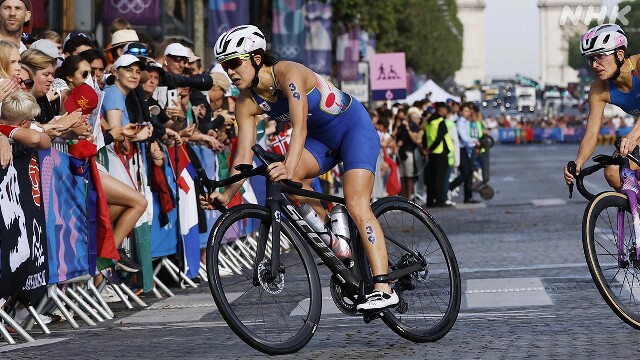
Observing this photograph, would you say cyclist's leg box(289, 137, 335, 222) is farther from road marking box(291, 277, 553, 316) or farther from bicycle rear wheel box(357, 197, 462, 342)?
road marking box(291, 277, 553, 316)

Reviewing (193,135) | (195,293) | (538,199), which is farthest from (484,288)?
(538,199)

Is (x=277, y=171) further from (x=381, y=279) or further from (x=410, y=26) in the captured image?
(x=410, y=26)

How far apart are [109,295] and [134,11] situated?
1154 cm

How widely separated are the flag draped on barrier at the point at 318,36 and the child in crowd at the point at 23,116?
89.0 feet

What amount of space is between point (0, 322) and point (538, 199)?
20170 mm

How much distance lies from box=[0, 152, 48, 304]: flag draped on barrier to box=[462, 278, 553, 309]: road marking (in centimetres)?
273

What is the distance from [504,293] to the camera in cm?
1181

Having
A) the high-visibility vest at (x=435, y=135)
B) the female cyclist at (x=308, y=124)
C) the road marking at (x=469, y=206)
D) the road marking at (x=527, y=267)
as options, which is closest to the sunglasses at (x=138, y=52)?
the road marking at (x=527, y=267)

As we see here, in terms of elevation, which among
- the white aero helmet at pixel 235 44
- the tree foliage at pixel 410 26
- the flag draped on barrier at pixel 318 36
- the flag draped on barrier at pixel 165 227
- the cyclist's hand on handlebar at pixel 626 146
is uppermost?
the white aero helmet at pixel 235 44

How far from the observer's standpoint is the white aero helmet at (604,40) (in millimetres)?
9320

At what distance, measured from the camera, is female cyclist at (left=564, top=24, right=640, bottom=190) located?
9.34 meters

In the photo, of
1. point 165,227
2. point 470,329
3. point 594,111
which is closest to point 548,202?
point 165,227

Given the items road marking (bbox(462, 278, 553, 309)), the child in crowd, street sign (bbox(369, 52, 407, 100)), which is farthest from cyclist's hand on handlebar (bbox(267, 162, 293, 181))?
street sign (bbox(369, 52, 407, 100))

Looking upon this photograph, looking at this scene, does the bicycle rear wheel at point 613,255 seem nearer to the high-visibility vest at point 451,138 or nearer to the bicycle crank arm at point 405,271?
the bicycle crank arm at point 405,271
